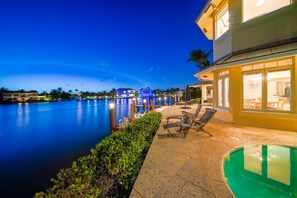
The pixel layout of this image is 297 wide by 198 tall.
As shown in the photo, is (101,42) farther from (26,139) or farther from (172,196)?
(172,196)

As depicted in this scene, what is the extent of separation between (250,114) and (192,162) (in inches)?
220

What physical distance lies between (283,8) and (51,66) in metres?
94.6

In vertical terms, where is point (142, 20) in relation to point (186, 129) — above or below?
above

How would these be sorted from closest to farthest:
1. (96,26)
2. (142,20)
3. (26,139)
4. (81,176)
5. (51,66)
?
(81,176), (26,139), (96,26), (142,20), (51,66)

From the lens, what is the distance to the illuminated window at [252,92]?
734 centimetres

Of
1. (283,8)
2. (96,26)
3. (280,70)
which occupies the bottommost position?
(280,70)

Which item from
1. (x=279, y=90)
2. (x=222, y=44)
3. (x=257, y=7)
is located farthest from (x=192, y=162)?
(x=257, y=7)

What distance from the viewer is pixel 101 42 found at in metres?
63.0

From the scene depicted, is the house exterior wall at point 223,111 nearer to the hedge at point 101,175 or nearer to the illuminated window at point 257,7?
the illuminated window at point 257,7

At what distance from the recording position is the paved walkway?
2.67 metres

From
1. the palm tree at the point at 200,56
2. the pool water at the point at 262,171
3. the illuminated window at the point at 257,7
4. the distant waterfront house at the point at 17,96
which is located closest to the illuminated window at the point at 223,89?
the illuminated window at the point at 257,7

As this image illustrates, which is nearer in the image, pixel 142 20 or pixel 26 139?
pixel 26 139

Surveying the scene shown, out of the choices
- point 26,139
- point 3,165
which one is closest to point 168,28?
point 26,139

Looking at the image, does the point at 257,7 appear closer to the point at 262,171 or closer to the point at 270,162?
the point at 270,162
